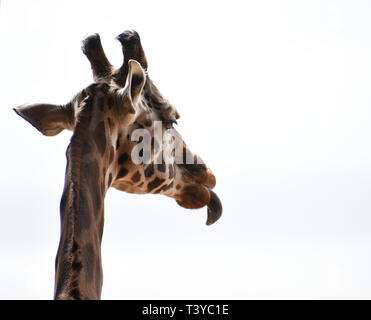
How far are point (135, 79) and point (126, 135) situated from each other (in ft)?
0.83

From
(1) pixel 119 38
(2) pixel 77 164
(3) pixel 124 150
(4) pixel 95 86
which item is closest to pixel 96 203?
(2) pixel 77 164

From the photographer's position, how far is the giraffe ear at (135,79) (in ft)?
6.98

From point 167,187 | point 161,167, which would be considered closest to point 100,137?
point 161,167

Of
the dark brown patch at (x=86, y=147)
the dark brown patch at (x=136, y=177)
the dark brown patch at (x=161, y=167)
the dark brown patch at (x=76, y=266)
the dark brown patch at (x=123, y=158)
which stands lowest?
the dark brown patch at (x=76, y=266)

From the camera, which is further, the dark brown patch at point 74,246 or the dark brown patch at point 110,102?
the dark brown patch at point 110,102

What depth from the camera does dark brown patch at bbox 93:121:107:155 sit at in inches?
86.4

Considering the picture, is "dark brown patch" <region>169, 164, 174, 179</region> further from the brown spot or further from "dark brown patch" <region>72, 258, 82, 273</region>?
"dark brown patch" <region>72, 258, 82, 273</region>

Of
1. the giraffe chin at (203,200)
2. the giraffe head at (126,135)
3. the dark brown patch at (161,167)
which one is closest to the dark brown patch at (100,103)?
the giraffe head at (126,135)

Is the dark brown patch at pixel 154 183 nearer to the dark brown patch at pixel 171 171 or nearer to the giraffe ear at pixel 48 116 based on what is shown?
the dark brown patch at pixel 171 171

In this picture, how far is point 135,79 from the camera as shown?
216cm

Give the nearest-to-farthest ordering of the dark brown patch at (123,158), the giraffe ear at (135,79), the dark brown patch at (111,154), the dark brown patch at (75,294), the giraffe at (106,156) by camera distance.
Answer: the dark brown patch at (75,294) → the giraffe at (106,156) → the giraffe ear at (135,79) → the dark brown patch at (111,154) → the dark brown patch at (123,158)
